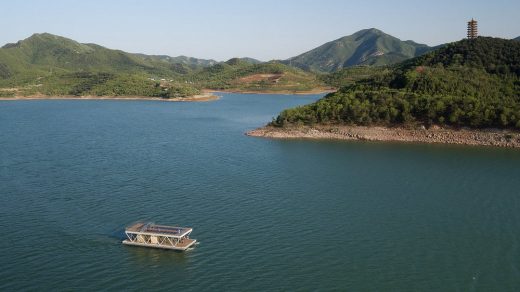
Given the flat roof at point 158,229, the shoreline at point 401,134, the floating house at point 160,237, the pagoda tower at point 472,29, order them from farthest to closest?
the pagoda tower at point 472,29 → the shoreline at point 401,134 → the flat roof at point 158,229 → the floating house at point 160,237

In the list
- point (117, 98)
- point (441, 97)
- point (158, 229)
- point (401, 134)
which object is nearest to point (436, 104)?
point (441, 97)

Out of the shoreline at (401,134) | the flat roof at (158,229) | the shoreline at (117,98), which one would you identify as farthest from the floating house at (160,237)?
the shoreline at (117,98)

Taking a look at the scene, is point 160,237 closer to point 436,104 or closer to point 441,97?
point 436,104

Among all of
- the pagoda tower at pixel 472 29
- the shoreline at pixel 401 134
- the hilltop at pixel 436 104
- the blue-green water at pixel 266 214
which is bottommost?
the blue-green water at pixel 266 214

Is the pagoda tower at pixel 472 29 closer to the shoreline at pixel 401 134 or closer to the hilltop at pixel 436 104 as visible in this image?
the hilltop at pixel 436 104

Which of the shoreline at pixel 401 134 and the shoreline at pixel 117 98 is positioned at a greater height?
the shoreline at pixel 117 98

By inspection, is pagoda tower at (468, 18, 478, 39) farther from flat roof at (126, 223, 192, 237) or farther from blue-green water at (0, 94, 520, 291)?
flat roof at (126, 223, 192, 237)
